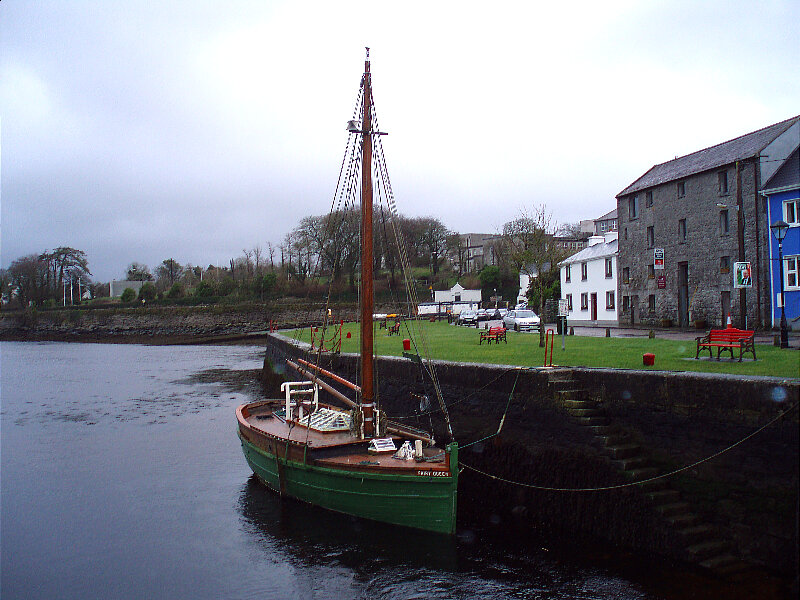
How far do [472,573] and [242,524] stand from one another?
19.1ft

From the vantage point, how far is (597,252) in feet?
148

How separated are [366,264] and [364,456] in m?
4.65

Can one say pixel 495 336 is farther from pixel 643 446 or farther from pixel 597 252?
pixel 597 252

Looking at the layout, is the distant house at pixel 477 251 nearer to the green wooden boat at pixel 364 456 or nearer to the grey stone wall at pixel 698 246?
the grey stone wall at pixel 698 246

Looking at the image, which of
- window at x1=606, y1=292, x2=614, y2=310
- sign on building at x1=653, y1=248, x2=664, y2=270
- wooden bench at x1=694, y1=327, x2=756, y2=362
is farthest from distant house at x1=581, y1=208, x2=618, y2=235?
wooden bench at x1=694, y1=327, x2=756, y2=362

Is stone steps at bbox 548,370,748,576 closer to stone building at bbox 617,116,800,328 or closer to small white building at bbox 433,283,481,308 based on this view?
stone building at bbox 617,116,800,328

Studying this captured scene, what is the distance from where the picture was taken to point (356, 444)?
571 inches

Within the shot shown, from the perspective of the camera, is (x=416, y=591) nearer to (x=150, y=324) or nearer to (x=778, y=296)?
(x=778, y=296)

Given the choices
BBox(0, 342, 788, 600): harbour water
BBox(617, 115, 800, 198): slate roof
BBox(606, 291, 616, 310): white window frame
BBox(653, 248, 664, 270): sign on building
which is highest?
BBox(617, 115, 800, 198): slate roof

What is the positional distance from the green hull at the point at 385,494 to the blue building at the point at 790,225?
21908 millimetres

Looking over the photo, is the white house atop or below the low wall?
atop

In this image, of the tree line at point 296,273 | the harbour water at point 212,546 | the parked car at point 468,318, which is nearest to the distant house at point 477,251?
the tree line at point 296,273

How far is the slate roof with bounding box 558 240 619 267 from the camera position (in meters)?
43.0

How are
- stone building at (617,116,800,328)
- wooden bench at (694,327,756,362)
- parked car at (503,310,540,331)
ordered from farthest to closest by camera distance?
parked car at (503,310,540,331)
stone building at (617,116,800,328)
wooden bench at (694,327,756,362)
